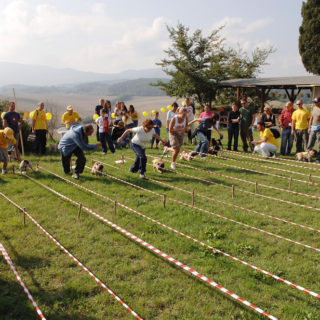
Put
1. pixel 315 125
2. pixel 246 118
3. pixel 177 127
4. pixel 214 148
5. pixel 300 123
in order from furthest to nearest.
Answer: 1. pixel 246 118
2. pixel 214 148
3. pixel 300 123
4. pixel 315 125
5. pixel 177 127

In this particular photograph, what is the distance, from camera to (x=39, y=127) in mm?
10031

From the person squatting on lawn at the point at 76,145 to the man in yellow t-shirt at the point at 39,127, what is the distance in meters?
2.95

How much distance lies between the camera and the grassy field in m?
3.20

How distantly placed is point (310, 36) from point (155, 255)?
34.1m

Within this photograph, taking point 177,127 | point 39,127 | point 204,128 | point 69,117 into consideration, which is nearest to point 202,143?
point 204,128

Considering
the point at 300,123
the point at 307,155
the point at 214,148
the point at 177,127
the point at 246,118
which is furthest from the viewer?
the point at 246,118

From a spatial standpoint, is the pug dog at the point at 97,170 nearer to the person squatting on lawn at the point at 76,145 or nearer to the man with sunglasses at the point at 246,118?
the person squatting on lawn at the point at 76,145

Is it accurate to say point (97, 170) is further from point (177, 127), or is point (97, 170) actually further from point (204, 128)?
point (204, 128)

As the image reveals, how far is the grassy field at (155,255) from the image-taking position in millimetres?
3199

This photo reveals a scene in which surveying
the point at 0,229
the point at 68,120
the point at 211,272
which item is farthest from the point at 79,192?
the point at 68,120

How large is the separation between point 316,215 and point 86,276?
167 inches

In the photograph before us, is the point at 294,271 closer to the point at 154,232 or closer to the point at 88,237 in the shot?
the point at 154,232

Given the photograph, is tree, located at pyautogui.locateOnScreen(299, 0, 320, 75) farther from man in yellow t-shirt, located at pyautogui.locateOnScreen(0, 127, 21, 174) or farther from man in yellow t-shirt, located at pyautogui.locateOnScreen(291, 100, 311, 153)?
man in yellow t-shirt, located at pyautogui.locateOnScreen(0, 127, 21, 174)

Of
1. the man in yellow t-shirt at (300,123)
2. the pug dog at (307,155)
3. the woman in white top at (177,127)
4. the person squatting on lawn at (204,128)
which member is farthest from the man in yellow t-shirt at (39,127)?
the pug dog at (307,155)
